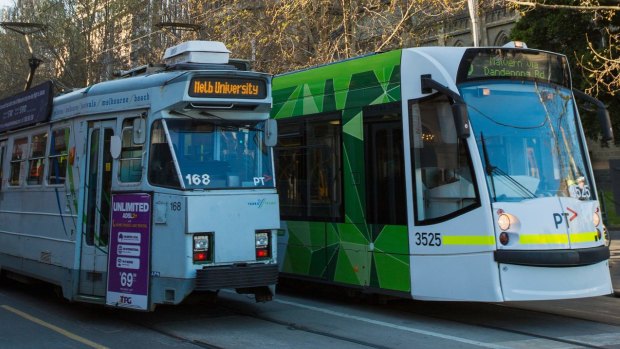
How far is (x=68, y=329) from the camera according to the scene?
8.16 metres

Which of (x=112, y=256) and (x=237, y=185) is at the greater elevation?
(x=237, y=185)

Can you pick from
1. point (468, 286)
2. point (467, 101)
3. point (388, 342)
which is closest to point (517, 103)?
point (467, 101)

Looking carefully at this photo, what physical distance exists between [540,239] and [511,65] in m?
2.24

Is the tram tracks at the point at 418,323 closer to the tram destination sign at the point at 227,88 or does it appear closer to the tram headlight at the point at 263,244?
the tram headlight at the point at 263,244

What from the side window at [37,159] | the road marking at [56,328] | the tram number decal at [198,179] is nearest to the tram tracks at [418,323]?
the road marking at [56,328]

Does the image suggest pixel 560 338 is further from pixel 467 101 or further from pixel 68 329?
pixel 68 329

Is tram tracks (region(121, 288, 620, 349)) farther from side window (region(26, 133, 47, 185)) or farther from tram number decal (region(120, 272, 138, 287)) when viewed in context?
side window (region(26, 133, 47, 185))

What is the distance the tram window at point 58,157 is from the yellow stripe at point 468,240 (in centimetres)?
517

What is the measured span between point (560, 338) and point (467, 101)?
2951mm

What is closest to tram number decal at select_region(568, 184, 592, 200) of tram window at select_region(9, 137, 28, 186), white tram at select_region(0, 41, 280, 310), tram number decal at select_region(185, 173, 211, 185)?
white tram at select_region(0, 41, 280, 310)

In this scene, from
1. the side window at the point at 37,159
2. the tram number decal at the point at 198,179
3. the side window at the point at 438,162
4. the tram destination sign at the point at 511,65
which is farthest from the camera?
the side window at the point at 37,159

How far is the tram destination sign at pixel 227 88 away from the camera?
25.4 feet

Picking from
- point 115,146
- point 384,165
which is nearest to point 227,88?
point 115,146

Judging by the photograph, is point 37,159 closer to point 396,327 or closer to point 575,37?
point 396,327
